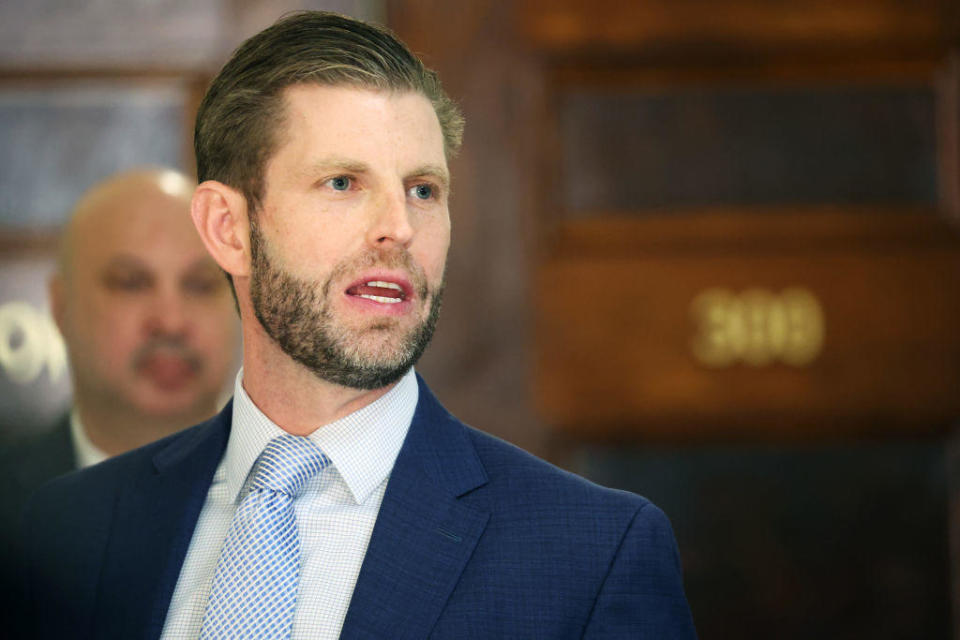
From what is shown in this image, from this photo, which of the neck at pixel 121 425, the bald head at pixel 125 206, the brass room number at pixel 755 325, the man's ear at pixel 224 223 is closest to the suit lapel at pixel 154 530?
the man's ear at pixel 224 223

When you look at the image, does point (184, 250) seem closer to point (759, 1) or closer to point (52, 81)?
point (52, 81)

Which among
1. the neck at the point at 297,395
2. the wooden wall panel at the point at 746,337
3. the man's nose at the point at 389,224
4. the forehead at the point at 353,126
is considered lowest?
the wooden wall panel at the point at 746,337

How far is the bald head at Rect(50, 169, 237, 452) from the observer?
134 cm

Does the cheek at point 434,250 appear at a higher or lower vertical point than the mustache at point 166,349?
higher

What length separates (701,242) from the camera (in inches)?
76.4

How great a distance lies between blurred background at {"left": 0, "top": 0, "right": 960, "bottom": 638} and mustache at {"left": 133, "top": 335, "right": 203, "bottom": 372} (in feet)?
2.01

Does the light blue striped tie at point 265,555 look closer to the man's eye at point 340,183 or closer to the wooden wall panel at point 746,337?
the man's eye at point 340,183

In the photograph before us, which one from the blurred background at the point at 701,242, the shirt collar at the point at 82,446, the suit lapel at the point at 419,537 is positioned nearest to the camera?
the suit lapel at the point at 419,537

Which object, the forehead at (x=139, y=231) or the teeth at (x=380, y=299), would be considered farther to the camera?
the forehead at (x=139, y=231)

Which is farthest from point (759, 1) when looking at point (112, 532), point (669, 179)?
point (112, 532)

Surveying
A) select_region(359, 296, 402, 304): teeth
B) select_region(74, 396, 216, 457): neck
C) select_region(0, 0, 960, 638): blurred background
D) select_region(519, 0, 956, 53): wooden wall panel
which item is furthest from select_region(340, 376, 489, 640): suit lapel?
select_region(519, 0, 956, 53): wooden wall panel

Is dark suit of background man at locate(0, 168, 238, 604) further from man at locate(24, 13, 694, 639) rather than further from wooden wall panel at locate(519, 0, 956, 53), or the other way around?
wooden wall panel at locate(519, 0, 956, 53)

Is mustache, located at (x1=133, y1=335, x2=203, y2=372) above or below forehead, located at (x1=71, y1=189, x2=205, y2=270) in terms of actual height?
below

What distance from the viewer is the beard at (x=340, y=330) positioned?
2.64 feet
